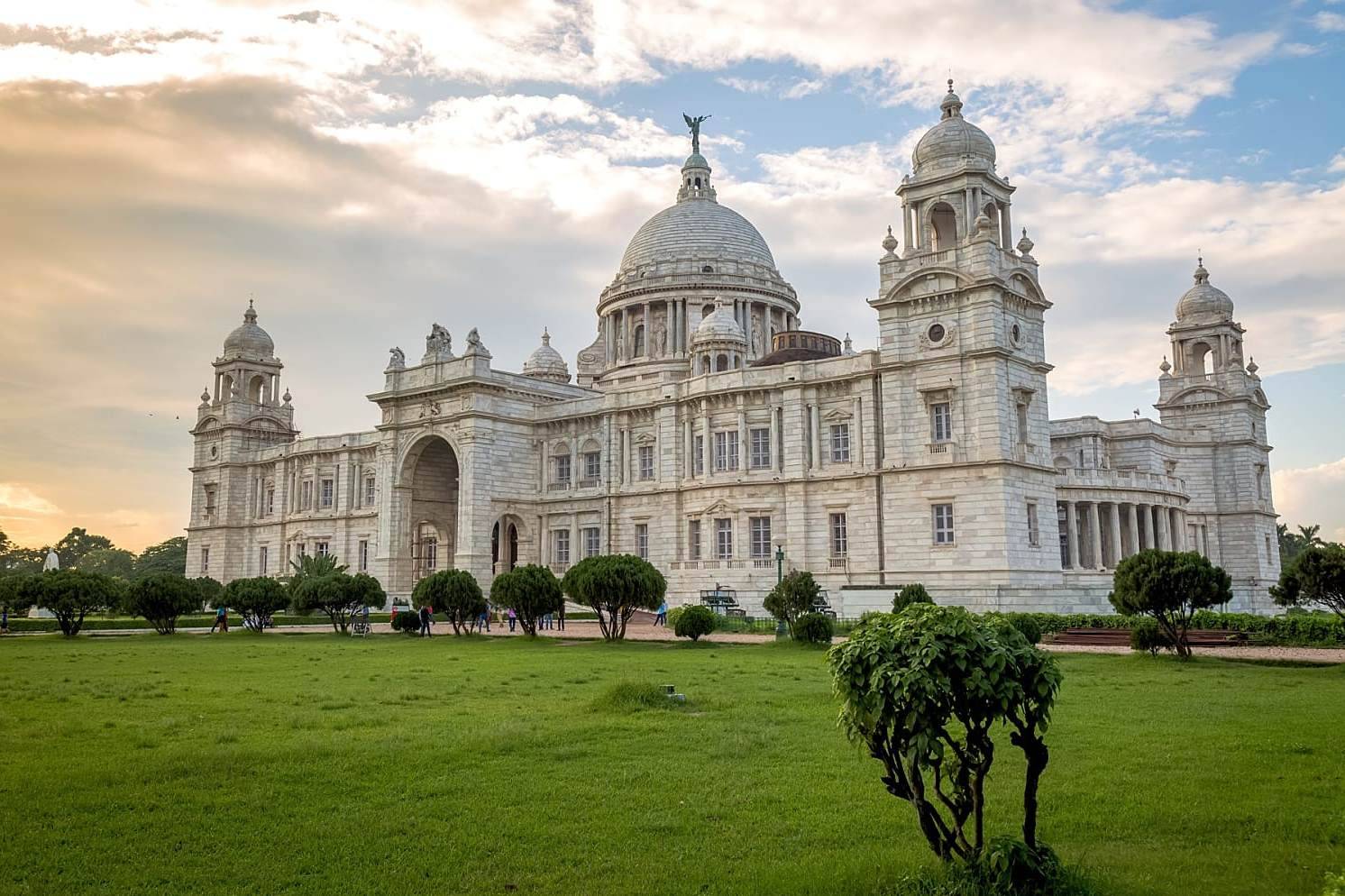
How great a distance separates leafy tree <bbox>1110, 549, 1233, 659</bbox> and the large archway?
41371mm

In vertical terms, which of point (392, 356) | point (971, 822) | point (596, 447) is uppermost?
point (392, 356)

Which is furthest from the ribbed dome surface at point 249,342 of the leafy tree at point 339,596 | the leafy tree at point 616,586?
the leafy tree at point 616,586

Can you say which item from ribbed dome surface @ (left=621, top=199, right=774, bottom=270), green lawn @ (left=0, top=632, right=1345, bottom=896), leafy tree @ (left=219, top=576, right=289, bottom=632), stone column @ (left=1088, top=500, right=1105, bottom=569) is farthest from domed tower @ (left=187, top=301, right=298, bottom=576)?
green lawn @ (left=0, top=632, right=1345, bottom=896)

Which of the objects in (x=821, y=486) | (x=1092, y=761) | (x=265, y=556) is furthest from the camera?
(x=265, y=556)

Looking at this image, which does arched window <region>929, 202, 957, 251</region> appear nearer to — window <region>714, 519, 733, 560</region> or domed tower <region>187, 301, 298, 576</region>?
window <region>714, 519, 733, 560</region>

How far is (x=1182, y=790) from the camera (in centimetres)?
1121

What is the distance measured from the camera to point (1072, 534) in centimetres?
4906

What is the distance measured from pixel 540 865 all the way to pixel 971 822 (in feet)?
14.5

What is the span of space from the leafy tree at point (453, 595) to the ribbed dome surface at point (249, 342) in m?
48.7

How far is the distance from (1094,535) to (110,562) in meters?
106

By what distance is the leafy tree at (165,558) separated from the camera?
325 feet

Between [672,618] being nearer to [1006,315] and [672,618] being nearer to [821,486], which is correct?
[821,486]

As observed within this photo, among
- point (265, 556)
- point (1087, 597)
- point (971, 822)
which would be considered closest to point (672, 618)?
point (1087, 597)

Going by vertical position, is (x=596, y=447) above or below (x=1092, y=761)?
above
